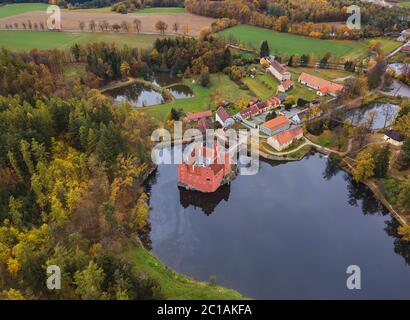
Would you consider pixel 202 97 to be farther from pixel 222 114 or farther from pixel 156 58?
pixel 156 58

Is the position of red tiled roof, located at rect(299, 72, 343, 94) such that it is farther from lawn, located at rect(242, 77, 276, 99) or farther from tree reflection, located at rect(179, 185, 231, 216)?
tree reflection, located at rect(179, 185, 231, 216)

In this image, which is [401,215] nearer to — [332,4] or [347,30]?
[347,30]

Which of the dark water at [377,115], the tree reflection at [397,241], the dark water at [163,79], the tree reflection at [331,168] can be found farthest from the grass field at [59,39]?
the tree reflection at [397,241]

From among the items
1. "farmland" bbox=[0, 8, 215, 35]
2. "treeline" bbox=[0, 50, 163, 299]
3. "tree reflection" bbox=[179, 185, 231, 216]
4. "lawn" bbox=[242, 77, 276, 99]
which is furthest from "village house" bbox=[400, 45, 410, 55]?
"treeline" bbox=[0, 50, 163, 299]

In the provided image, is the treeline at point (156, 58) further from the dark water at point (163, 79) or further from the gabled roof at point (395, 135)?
the gabled roof at point (395, 135)

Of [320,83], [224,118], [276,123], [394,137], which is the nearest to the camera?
[394,137]

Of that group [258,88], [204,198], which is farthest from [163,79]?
[204,198]
